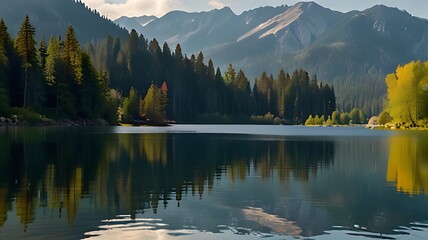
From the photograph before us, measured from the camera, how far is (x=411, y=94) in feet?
456

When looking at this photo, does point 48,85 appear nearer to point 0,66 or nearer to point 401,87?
point 0,66

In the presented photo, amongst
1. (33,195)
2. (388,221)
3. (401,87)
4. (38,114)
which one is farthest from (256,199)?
(401,87)

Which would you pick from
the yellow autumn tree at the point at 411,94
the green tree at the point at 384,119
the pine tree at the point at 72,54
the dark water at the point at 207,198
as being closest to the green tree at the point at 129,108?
the pine tree at the point at 72,54

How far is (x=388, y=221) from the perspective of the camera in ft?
67.6

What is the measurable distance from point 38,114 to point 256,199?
3965 inches

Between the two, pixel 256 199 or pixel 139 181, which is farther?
pixel 139 181

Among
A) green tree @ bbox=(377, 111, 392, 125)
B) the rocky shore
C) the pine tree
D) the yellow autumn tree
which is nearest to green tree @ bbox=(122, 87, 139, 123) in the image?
the rocky shore

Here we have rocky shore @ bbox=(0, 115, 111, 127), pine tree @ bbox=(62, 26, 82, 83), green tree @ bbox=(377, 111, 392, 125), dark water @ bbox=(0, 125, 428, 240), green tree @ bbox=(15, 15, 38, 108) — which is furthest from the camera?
green tree @ bbox=(377, 111, 392, 125)

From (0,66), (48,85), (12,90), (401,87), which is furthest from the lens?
(401,87)

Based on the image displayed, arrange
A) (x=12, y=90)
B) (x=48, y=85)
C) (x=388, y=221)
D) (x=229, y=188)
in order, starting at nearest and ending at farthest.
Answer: (x=388, y=221) < (x=229, y=188) < (x=12, y=90) < (x=48, y=85)

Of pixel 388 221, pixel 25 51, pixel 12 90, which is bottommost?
pixel 388 221

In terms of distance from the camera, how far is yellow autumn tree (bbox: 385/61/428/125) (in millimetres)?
138625

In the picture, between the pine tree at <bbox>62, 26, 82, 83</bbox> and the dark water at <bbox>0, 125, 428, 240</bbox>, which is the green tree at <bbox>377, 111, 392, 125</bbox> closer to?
the pine tree at <bbox>62, 26, 82, 83</bbox>

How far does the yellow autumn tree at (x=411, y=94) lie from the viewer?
138625 millimetres
